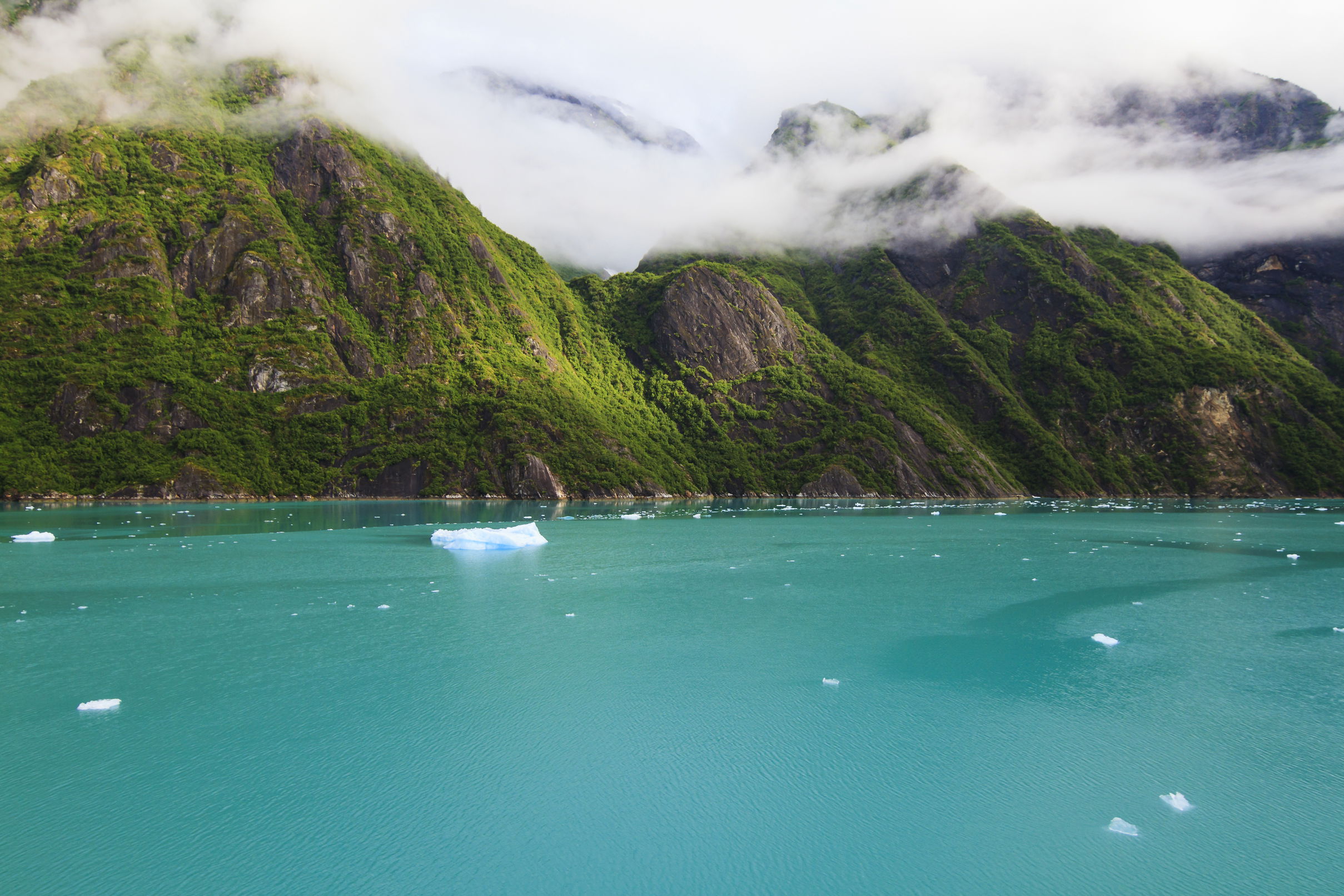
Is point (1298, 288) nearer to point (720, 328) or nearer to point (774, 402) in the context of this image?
point (774, 402)

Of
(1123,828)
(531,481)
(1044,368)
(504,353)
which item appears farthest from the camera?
(1044,368)

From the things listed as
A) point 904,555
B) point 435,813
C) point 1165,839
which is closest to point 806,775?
point 1165,839

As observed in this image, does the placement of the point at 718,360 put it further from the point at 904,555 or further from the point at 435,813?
the point at 435,813

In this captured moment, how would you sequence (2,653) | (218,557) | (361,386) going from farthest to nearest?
(361,386), (218,557), (2,653)

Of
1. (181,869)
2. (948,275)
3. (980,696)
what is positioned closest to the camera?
(181,869)

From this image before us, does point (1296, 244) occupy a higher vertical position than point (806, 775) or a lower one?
higher

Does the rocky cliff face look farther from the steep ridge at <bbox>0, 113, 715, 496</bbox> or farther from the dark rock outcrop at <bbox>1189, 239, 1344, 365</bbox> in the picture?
the steep ridge at <bbox>0, 113, 715, 496</bbox>

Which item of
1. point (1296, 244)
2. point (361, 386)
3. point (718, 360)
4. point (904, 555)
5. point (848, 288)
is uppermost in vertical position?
point (1296, 244)

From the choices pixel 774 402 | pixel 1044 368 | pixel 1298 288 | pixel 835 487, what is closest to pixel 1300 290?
pixel 1298 288
